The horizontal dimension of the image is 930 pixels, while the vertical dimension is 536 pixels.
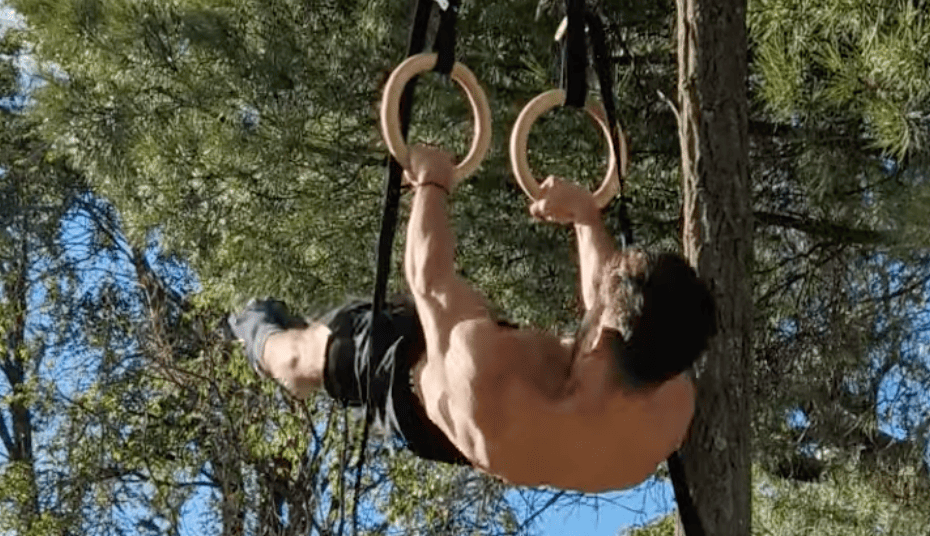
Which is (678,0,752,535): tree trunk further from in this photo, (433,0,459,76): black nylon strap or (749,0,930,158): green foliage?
(433,0,459,76): black nylon strap

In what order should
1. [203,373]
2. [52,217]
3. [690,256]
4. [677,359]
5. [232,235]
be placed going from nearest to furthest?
[677,359] < [690,256] < [232,235] < [203,373] < [52,217]

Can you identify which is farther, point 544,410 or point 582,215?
point 582,215

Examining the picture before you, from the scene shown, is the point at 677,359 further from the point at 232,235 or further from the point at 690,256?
the point at 232,235

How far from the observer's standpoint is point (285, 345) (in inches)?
91.4

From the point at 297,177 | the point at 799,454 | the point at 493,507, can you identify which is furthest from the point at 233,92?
the point at 493,507

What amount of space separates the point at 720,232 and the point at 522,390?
498 millimetres

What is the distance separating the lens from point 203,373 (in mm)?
5031

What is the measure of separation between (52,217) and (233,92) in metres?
4.69

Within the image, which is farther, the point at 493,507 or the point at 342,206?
the point at 493,507

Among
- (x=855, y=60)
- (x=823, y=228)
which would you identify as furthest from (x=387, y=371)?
(x=823, y=228)

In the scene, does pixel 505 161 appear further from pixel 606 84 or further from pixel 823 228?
pixel 606 84

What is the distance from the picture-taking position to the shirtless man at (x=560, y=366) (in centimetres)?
187

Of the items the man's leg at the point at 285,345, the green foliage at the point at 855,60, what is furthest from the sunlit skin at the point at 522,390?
the green foliage at the point at 855,60

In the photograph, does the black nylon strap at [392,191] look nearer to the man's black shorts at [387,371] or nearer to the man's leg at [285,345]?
the man's black shorts at [387,371]
